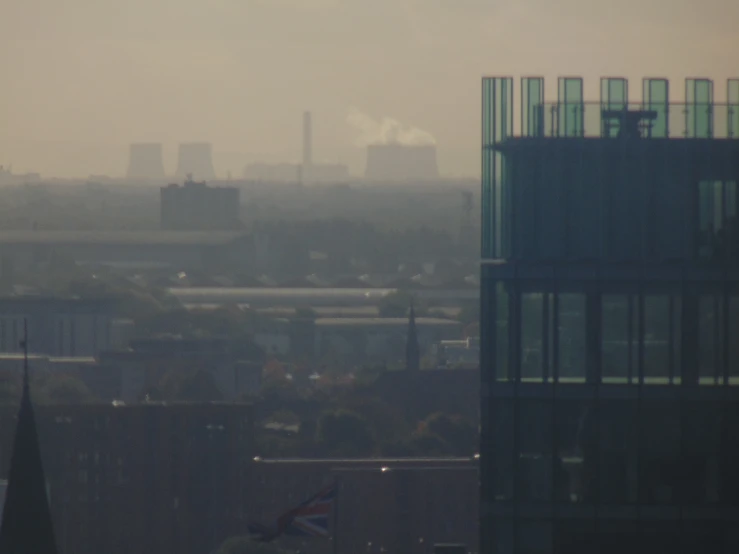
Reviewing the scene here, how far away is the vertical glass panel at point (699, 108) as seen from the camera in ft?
68.6

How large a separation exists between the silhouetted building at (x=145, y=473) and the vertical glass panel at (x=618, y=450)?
33.7 m

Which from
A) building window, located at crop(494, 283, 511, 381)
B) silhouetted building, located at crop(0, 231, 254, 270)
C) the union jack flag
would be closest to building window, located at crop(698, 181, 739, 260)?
building window, located at crop(494, 283, 511, 381)

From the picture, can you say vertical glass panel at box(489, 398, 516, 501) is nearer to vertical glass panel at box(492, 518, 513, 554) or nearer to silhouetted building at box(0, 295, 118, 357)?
vertical glass panel at box(492, 518, 513, 554)

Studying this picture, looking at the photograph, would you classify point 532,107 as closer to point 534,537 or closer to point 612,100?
point 612,100

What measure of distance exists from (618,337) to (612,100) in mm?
1918

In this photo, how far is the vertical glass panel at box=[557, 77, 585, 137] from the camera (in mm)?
20812

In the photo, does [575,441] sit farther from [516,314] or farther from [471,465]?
[471,465]

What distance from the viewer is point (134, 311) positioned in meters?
108

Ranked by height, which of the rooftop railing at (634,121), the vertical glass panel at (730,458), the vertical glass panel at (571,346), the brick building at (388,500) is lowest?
the brick building at (388,500)

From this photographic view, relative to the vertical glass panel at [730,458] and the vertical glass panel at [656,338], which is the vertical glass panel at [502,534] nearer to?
the vertical glass panel at [656,338]

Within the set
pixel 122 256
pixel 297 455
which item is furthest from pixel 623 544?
pixel 122 256

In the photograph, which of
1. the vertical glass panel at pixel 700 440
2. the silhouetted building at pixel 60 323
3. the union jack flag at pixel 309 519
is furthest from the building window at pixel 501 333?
the silhouetted building at pixel 60 323

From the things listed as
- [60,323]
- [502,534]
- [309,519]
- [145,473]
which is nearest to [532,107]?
[502,534]

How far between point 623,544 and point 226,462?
37361 millimetres
